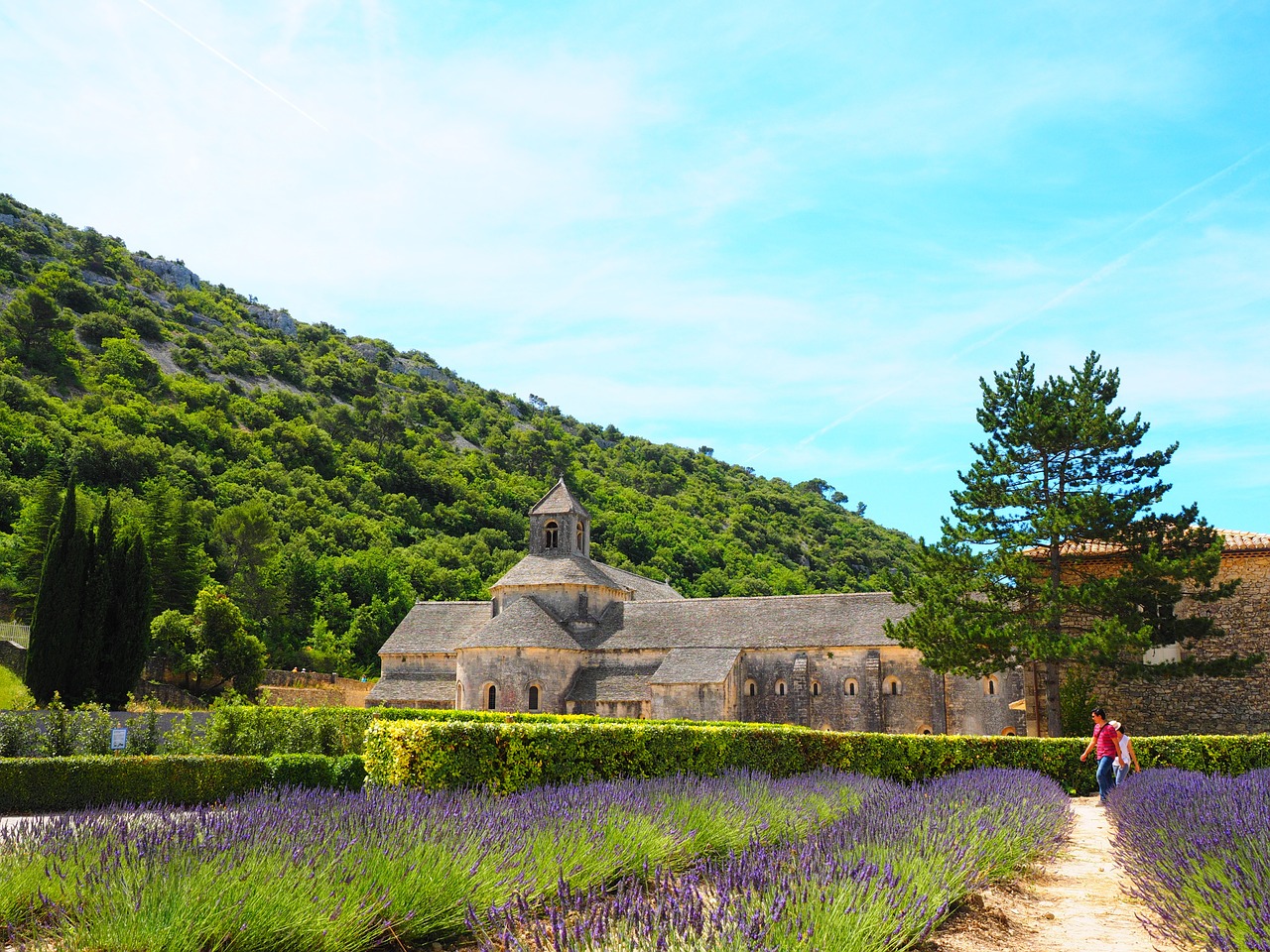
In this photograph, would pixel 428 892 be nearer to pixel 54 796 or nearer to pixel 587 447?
pixel 54 796

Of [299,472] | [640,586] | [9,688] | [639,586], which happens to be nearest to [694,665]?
[639,586]

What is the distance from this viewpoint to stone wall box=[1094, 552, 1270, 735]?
2764 centimetres

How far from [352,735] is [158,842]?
18098mm

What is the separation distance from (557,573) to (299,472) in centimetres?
4954

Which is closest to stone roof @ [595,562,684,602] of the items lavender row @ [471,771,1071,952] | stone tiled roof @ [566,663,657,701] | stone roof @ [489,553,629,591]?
stone roof @ [489,553,629,591]

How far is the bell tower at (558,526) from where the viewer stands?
49938mm

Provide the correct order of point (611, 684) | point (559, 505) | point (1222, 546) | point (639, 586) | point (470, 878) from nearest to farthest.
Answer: point (470, 878), point (1222, 546), point (611, 684), point (559, 505), point (639, 586)

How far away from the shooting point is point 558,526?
50250mm

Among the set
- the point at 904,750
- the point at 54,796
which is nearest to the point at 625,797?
the point at 54,796

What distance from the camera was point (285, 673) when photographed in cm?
5088

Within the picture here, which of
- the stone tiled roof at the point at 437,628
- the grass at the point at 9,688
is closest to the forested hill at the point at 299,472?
the grass at the point at 9,688

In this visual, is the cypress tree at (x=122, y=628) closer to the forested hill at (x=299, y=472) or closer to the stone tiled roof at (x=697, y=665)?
the forested hill at (x=299, y=472)

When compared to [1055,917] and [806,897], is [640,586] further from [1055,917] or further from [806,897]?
[806,897]

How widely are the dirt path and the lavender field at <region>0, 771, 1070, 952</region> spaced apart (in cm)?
26
